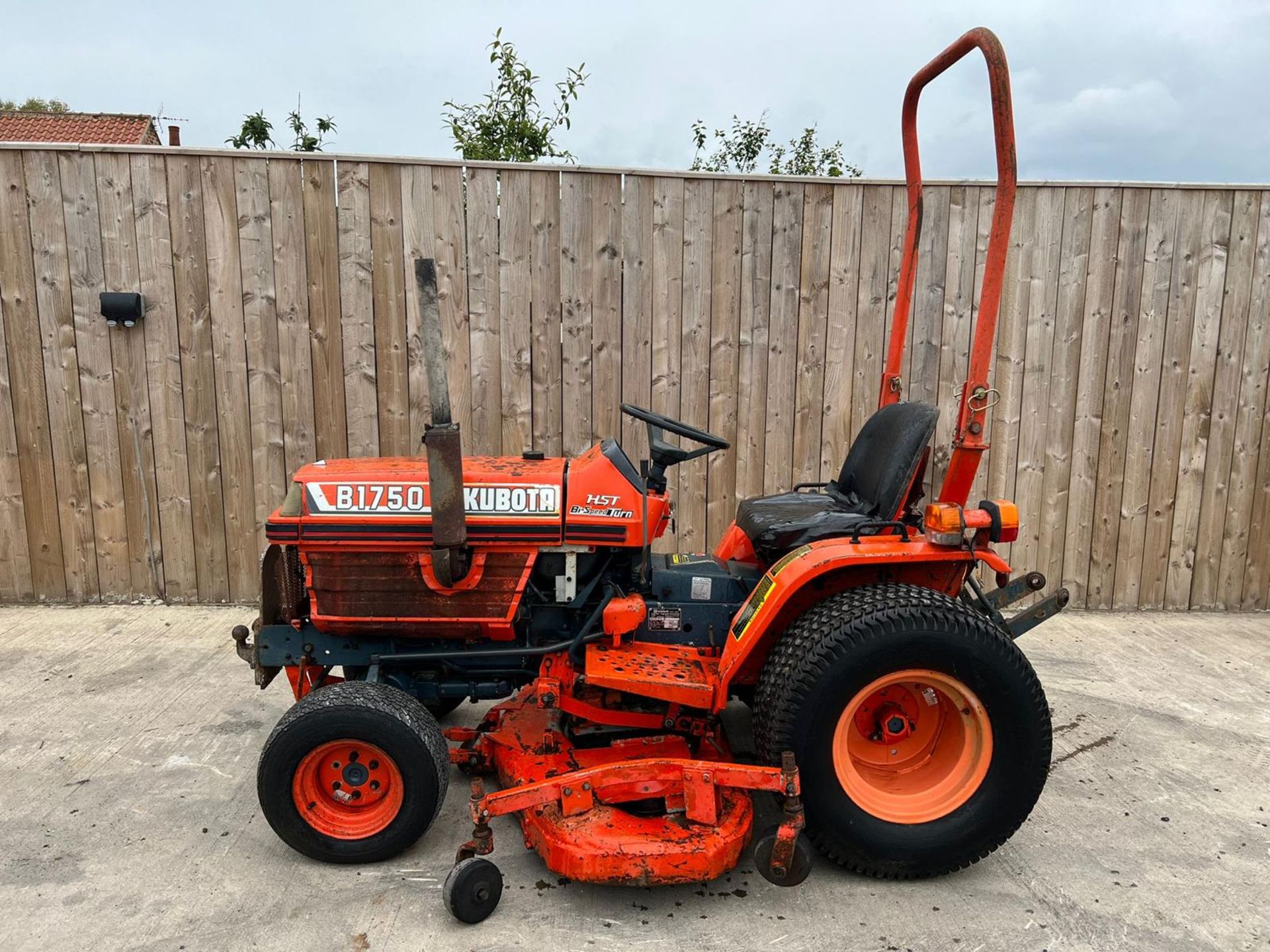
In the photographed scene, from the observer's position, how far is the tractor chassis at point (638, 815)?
87.9 inches

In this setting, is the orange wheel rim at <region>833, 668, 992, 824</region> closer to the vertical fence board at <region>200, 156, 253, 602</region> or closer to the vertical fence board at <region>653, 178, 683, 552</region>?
the vertical fence board at <region>653, 178, 683, 552</region>

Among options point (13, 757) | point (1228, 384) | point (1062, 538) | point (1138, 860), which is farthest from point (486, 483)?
point (1228, 384)

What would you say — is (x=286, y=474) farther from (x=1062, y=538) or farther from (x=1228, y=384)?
(x=1228, y=384)

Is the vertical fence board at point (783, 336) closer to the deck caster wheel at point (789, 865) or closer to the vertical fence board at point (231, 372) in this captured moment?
the deck caster wheel at point (789, 865)

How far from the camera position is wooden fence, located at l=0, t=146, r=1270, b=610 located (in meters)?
4.35

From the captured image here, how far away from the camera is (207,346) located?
4.45m

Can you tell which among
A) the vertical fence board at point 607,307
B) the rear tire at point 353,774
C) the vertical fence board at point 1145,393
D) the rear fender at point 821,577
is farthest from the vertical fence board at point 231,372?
the vertical fence board at point 1145,393

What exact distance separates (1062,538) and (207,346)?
189 inches

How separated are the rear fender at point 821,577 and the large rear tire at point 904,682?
0.10 metres

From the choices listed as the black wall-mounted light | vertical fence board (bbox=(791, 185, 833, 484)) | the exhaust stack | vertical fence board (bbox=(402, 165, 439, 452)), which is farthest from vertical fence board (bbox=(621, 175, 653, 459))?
the black wall-mounted light

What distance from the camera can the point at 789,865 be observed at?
7.45 ft

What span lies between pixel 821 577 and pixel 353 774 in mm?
1513

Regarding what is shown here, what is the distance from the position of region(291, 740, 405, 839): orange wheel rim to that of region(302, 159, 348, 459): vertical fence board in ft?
7.78

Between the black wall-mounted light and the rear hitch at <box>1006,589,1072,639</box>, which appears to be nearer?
the rear hitch at <box>1006,589,1072,639</box>
